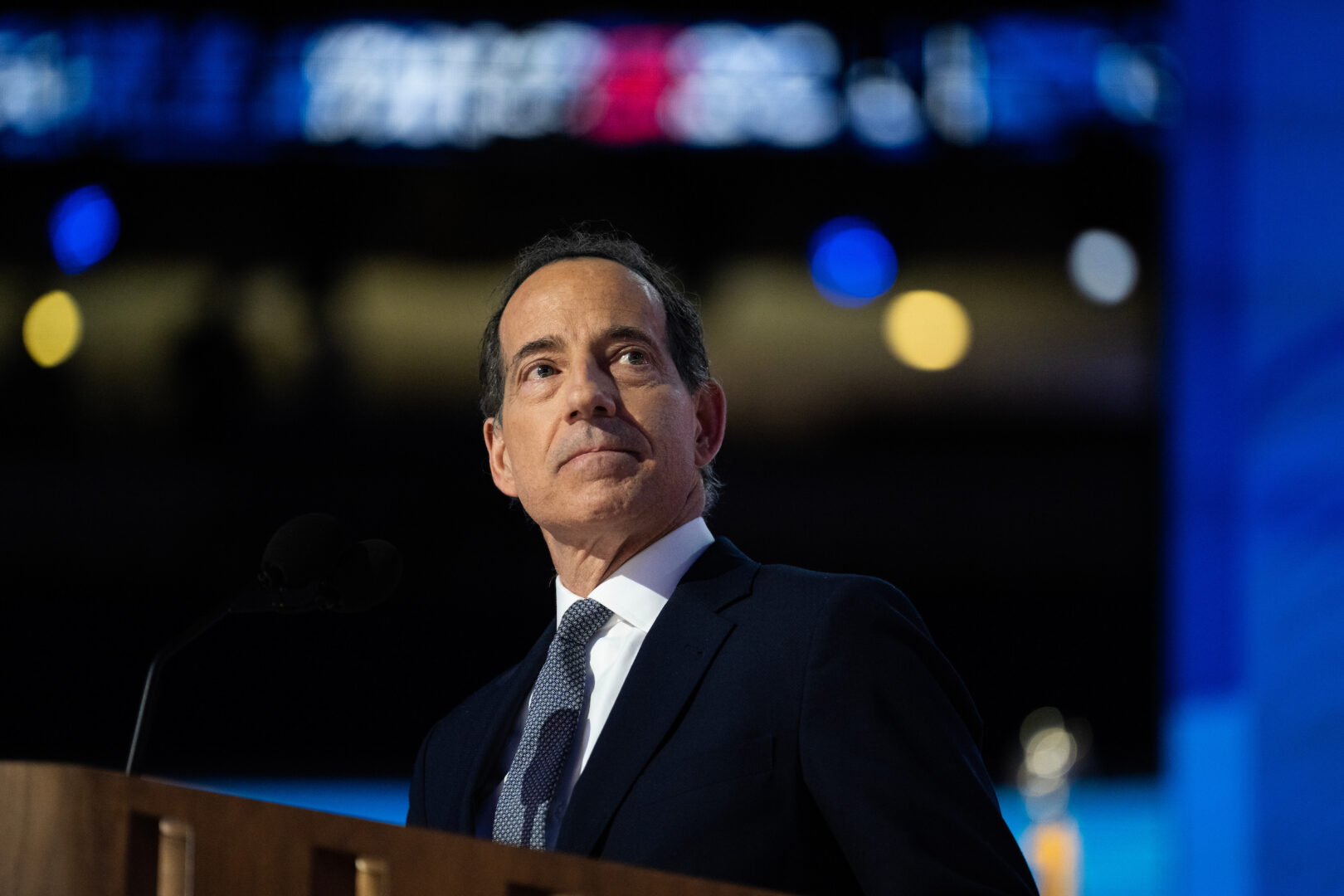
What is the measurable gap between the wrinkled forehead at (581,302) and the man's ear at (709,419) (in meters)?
0.10

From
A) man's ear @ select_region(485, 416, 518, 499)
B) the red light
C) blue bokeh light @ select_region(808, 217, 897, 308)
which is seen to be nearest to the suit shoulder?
man's ear @ select_region(485, 416, 518, 499)

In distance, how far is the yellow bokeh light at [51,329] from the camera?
5824 mm

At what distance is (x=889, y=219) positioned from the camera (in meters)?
5.89

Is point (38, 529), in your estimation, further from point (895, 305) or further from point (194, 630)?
point (194, 630)

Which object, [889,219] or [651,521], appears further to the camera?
[889,219]

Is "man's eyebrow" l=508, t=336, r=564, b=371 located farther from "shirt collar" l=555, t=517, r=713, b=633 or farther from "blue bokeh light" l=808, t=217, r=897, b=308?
"blue bokeh light" l=808, t=217, r=897, b=308

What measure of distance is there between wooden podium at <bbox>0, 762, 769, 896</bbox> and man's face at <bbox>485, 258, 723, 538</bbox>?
1.64 ft

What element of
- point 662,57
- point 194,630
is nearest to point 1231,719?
point 662,57

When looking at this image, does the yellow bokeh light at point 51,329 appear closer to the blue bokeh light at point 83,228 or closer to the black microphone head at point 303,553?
the blue bokeh light at point 83,228

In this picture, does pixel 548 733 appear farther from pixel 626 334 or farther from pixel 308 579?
pixel 626 334

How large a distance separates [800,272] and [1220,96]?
6.95 feet

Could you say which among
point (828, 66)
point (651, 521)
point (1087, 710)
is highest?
point (828, 66)

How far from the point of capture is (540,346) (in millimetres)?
1446

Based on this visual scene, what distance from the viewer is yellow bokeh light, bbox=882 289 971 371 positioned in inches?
239
